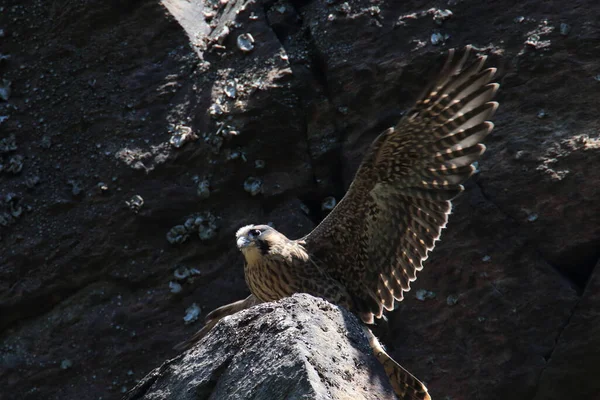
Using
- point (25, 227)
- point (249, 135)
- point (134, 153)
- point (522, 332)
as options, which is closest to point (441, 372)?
point (522, 332)

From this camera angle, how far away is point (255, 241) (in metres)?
4.66

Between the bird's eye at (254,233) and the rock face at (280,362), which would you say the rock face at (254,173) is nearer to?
the bird's eye at (254,233)

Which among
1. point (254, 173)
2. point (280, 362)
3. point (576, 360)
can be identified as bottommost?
point (576, 360)

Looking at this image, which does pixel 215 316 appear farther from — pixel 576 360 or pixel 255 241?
pixel 576 360

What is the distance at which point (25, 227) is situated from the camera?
5.47 m

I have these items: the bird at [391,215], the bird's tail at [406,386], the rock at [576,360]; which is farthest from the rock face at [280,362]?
the rock at [576,360]

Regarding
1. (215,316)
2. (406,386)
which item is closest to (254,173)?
(215,316)

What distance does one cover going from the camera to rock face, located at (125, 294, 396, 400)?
259 centimetres

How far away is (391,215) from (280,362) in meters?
2.00

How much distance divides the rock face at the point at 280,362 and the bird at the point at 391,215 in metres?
1.43

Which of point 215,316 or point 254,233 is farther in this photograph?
point 215,316

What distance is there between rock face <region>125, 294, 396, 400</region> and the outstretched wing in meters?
1.45

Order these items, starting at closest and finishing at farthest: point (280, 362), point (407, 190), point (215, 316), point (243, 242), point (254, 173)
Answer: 1. point (280, 362)
2. point (407, 190)
3. point (243, 242)
4. point (215, 316)
5. point (254, 173)

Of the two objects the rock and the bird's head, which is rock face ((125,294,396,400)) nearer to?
the bird's head
